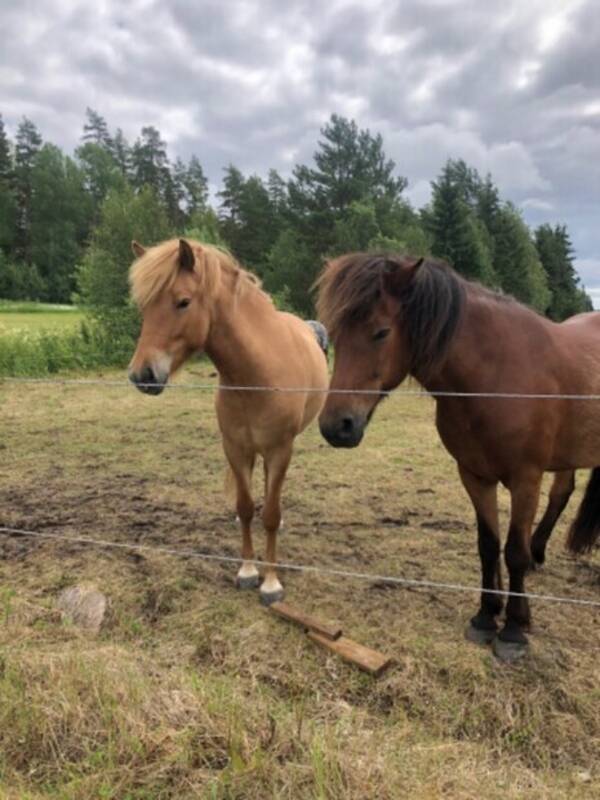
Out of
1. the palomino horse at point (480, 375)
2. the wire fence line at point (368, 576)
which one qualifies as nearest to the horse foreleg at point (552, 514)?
the wire fence line at point (368, 576)

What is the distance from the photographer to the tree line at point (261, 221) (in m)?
16.1

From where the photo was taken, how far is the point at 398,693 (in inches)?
93.9

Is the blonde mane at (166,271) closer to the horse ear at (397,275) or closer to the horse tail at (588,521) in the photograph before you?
the horse ear at (397,275)

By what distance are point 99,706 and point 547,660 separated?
2.10m

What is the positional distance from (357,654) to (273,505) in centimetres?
110

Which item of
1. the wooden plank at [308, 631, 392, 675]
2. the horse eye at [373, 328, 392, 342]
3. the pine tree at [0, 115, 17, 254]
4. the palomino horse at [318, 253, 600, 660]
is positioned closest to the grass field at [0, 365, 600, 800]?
the wooden plank at [308, 631, 392, 675]

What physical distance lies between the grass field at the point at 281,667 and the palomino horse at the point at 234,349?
55 cm

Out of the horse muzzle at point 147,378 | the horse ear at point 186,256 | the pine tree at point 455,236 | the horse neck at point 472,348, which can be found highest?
the pine tree at point 455,236

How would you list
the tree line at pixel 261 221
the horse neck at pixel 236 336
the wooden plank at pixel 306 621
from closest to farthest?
the wooden plank at pixel 306 621
the horse neck at pixel 236 336
the tree line at pixel 261 221

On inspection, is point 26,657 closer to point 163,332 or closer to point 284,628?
point 284,628

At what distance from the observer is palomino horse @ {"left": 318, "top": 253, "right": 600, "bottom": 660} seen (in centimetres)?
223

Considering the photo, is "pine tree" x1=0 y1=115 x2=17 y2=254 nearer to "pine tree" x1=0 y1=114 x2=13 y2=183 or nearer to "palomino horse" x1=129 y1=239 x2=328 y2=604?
"pine tree" x1=0 y1=114 x2=13 y2=183

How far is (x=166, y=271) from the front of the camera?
2670 millimetres

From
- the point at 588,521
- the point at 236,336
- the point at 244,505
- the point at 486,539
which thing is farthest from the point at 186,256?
the point at 588,521
